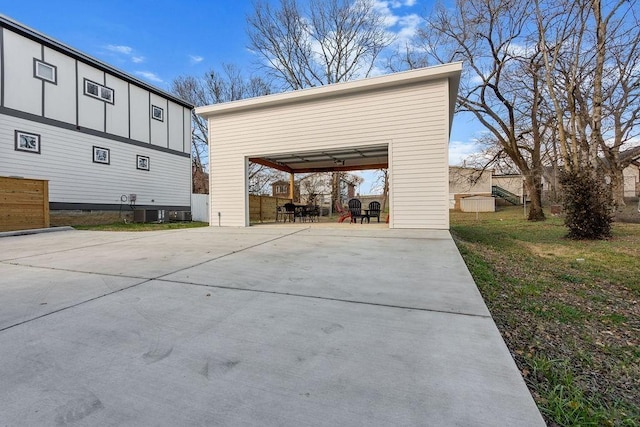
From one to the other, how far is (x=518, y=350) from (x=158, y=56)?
18.8 m

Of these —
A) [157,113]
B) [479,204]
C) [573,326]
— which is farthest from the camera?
[479,204]

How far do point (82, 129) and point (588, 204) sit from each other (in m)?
16.4

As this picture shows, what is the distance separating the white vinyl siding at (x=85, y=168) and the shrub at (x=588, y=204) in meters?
15.5

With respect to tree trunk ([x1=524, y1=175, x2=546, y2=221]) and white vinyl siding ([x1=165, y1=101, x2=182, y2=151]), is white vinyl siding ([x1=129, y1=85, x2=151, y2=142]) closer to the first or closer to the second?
white vinyl siding ([x1=165, y1=101, x2=182, y2=151])

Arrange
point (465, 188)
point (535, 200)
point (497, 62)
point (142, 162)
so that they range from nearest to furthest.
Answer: point (497, 62) → point (142, 162) → point (535, 200) → point (465, 188)

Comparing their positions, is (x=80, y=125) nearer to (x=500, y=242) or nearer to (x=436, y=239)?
(x=436, y=239)

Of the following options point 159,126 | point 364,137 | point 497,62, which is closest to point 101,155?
point 159,126

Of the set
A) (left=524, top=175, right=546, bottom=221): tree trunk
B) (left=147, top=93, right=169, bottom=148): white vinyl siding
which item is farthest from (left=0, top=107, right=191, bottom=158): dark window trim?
(left=524, top=175, right=546, bottom=221): tree trunk

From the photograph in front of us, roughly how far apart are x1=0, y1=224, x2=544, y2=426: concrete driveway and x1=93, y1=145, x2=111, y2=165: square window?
1039cm

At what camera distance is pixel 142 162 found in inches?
544

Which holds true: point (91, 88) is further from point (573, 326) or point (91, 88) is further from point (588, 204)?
point (588, 204)

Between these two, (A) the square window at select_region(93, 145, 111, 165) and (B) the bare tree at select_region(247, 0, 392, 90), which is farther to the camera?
(B) the bare tree at select_region(247, 0, 392, 90)

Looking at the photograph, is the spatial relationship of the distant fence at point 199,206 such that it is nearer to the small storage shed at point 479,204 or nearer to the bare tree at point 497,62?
the bare tree at point 497,62

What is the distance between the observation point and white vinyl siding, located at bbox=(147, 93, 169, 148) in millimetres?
14299
